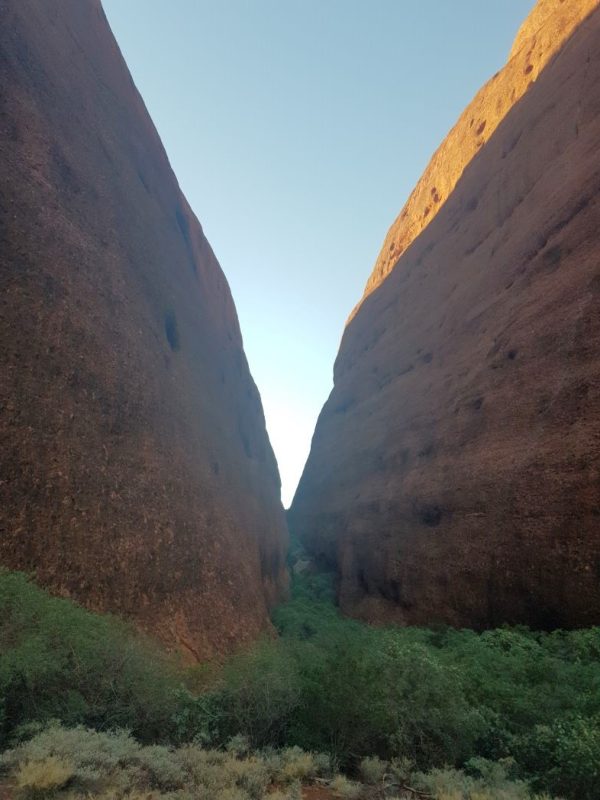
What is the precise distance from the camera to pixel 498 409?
13.7 metres

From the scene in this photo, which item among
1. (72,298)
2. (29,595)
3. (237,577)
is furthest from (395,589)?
(72,298)

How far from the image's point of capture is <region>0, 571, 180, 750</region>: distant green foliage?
5.46 m

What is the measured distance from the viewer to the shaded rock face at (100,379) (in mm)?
8648

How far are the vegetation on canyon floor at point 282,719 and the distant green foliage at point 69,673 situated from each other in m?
0.02

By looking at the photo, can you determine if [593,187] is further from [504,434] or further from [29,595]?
[29,595]

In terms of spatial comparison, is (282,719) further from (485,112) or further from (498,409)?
(485,112)

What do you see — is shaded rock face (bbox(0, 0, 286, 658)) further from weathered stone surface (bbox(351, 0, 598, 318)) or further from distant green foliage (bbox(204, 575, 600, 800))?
weathered stone surface (bbox(351, 0, 598, 318))

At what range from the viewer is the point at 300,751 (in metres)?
6.12

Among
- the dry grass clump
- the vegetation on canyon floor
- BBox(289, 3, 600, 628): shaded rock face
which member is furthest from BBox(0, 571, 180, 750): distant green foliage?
BBox(289, 3, 600, 628): shaded rock face

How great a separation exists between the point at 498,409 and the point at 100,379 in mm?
11227

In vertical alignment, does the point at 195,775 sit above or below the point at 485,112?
below

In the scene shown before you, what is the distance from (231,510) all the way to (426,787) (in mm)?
A: 11842

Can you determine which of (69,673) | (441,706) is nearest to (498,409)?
(441,706)

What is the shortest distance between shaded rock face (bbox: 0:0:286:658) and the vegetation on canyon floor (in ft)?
5.20
